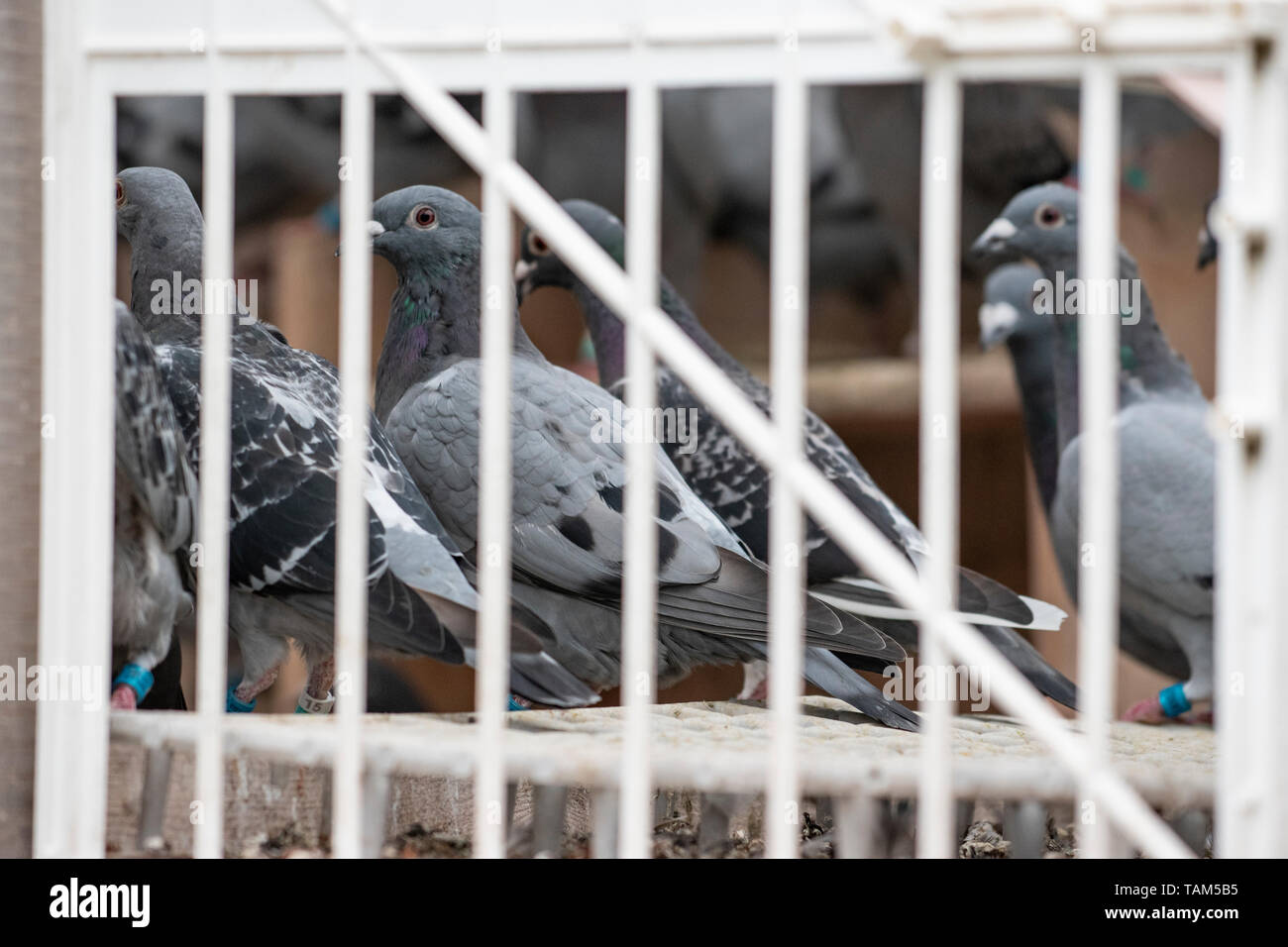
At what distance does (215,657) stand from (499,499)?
16.9 inches

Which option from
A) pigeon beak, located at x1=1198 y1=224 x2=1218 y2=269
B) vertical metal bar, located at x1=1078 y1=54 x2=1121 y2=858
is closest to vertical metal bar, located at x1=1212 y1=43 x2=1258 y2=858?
vertical metal bar, located at x1=1078 y1=54 x2=1121 y2=858

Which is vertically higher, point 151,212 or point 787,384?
point 151,212

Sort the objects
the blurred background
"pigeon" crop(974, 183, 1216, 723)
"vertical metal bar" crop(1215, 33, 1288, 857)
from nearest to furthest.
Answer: "vertical metal bar" crop(1215, 33, 1288, 857)
"pigeon" crop(974, 183, 1216, 723)
the blurred background

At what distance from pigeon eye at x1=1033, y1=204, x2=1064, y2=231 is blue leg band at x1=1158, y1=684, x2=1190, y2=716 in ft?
3.67

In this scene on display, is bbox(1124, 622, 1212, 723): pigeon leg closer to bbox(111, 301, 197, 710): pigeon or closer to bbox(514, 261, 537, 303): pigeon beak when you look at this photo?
bbox(514, 261, 537, 303): pigeon beak

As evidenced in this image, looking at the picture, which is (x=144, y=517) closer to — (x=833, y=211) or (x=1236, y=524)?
(x=1236, y=524)

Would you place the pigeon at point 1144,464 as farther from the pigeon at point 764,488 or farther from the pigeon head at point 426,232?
the pigeon head at point 426,232

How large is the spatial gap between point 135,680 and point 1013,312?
88.5 inches

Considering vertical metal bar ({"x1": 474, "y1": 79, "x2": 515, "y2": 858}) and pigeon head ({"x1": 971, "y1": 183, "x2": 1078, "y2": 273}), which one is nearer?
vertical metal bar ({"x1": 474, "y1": 79, "x2": 515, "y2": 858})

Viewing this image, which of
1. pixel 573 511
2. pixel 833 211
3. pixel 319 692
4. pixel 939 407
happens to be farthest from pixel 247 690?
pixel 833 211

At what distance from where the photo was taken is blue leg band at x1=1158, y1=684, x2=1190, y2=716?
128 inches

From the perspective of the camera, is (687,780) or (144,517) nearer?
(687,780)

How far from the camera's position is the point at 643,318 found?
1.66 meters
